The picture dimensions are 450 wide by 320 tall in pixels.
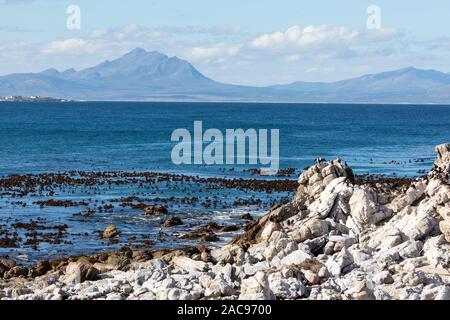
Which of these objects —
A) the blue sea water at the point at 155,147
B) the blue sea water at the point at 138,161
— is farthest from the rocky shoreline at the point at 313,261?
the blue sea water at the point at 155,147

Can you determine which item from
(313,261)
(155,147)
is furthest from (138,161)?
(313,261)

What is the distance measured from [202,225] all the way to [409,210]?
17.4 meters

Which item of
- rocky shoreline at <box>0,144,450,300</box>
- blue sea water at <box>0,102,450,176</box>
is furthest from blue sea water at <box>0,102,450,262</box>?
rocky shoreline at <box>0,144,450,300</box>

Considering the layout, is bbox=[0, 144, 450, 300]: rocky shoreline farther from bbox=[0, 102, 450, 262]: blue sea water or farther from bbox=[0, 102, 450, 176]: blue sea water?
bbox=[0, 102, 450, 176]: blue sea water

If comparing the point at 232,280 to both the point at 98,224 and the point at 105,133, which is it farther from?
the point at 105,133

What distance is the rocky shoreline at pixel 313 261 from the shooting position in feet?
82.9

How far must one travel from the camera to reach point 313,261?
91.4 feet

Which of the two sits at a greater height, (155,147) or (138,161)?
(138,161)

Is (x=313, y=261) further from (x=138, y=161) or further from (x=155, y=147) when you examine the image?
(x=155, y=147)

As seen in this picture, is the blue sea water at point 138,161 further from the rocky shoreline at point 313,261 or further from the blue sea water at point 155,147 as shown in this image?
the rocky shoreline at point 313,261

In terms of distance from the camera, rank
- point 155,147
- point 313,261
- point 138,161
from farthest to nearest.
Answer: point 155,147 → point 138,161 → point 313,261

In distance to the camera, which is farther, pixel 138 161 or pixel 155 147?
pixel 155 147

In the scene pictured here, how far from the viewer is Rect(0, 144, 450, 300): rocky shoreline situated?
82.9 feet

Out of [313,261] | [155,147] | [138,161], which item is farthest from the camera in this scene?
[155,147]
